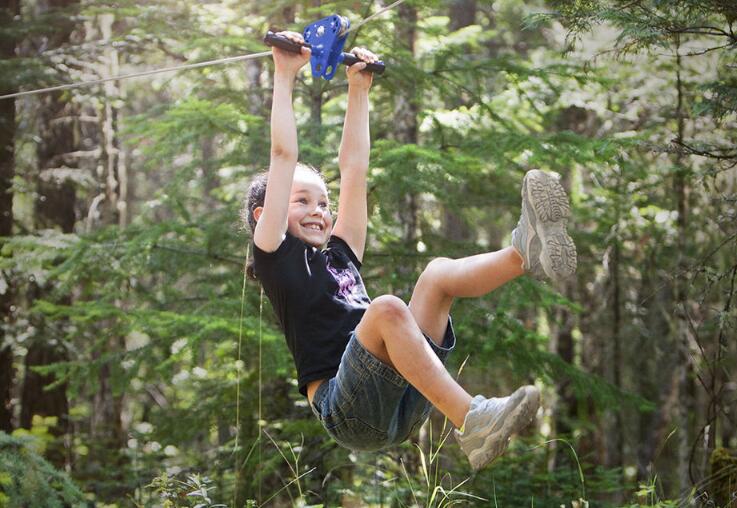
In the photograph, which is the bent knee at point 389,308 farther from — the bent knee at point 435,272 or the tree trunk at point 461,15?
the tree trunk at point 461,15

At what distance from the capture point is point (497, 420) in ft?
9.73

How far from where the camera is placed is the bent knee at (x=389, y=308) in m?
3.14

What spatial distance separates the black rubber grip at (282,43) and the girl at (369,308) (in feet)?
0.09

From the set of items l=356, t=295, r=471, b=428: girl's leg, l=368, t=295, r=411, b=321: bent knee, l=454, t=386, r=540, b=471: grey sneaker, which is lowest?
l=454, t=386, r=540, b=471: grey sneaker

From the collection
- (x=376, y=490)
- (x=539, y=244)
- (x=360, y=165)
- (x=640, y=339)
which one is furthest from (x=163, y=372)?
(x=640, y=339)

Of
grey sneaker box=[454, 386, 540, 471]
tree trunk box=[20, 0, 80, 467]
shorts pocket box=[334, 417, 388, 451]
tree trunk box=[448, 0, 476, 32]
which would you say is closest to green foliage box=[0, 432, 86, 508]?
shorts pocket box=[334, 417, 388, 451]

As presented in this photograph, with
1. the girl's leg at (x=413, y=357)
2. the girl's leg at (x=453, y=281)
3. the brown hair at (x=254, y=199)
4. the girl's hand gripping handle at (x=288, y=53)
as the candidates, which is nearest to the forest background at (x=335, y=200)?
the brown hair at (x=254, y=199)

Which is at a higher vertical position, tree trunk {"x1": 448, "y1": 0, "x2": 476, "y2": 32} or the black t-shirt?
tree trunk {"x1": 448, "y1": 0, "x2": 476, "y2": 32}

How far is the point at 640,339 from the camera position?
12.6 metres

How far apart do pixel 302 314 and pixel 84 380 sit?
11.6ft

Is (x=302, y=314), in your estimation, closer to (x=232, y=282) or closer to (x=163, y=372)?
(x=163, y=372)

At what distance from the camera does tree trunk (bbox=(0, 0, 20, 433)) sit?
7887mm

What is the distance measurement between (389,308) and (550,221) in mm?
687

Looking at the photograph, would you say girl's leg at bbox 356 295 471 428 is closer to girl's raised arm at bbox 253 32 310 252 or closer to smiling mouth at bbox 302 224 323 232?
girl's raised arm at bbox 253 32 310 252
